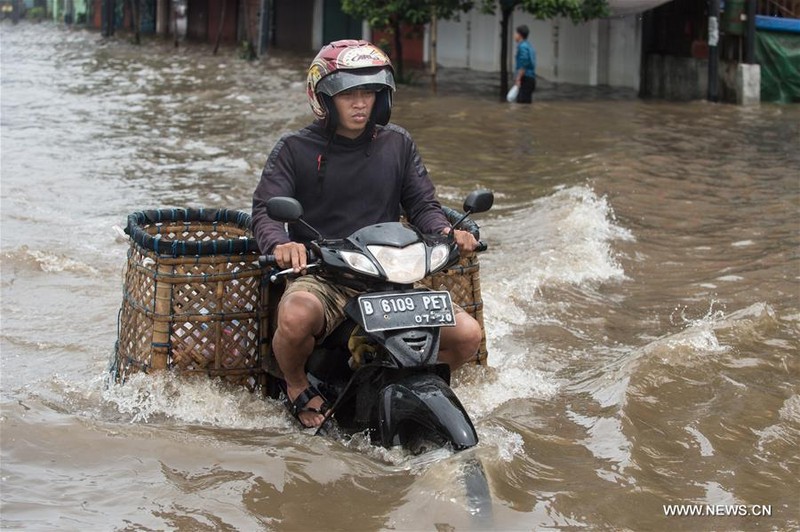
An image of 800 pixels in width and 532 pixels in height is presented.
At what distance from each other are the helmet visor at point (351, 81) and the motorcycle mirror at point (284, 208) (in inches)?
24.4

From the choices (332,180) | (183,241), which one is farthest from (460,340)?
(183,241)

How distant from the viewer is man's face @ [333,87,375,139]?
16.3 feet

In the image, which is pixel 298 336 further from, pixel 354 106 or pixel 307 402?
pixel 354 106

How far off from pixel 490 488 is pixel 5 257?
5751 mm

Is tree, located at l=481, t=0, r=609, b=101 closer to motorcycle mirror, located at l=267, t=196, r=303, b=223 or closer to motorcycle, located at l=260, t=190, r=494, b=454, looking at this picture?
motorcycle, located at l=260, t=190, r=494, b=454

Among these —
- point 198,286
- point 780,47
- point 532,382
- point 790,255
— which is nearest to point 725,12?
point 780,47

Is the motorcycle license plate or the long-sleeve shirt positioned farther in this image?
the long-sleeve shirt

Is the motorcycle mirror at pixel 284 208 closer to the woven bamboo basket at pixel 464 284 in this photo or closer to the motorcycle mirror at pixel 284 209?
the motorcycle mirror at pixel 284 209

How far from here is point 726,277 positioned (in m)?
8.35

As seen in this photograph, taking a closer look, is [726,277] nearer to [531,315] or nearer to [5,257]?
[531,315]

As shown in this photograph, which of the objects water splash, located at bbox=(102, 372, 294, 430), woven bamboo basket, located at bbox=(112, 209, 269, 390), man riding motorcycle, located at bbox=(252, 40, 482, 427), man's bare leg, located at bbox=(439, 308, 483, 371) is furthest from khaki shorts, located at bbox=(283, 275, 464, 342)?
water splash, located at bbox=(102, 372, 294, 430)

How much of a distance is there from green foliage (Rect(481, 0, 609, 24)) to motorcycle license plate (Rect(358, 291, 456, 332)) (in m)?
15.2

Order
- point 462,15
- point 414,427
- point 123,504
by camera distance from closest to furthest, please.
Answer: point 123,504 → point 414,427 → point 462,15

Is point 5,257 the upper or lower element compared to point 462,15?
lower
